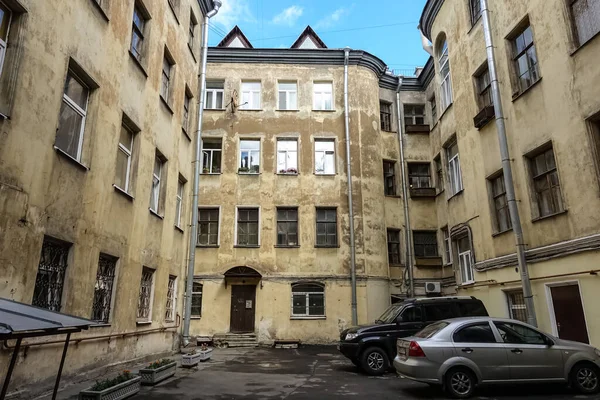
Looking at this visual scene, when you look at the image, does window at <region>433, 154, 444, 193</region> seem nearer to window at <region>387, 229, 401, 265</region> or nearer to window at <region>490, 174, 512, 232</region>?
window at <region>387, 229, 401, 265</region>

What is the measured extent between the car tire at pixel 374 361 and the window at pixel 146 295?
6.39m

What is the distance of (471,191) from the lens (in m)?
15.9

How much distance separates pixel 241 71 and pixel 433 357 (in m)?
18.9

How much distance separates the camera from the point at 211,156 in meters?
22.1

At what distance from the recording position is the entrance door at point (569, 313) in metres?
10.2

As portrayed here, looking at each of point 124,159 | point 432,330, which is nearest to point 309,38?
point 124,159

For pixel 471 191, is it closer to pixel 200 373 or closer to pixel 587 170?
pixel 587 170

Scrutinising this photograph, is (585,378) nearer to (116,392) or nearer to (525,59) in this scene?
(116,392)

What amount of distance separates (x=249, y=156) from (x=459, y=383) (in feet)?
53.3

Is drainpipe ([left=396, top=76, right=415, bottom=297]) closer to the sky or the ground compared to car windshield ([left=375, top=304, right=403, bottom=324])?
closer to the sky

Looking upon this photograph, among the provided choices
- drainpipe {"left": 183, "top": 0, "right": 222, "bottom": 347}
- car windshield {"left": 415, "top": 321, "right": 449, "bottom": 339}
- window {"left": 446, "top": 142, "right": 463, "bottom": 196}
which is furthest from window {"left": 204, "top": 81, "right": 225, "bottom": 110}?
car windshield {"left": 415, "top": 321, "right": 449, "bottom": 339}

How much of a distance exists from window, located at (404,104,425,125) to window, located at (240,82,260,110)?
860 cm

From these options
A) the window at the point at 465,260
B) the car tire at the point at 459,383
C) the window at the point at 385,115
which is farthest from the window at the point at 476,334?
the window at the point at 385,115

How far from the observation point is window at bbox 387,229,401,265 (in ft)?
71.3
